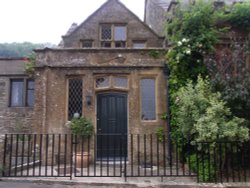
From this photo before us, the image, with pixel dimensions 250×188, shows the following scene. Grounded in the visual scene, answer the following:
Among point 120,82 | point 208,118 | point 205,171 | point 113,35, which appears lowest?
point 205,171

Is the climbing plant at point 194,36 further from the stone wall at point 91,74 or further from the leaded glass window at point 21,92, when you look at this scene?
the leaded glass window at point 21,92

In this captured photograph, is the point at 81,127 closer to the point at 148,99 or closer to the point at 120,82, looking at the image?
the point at 120,82

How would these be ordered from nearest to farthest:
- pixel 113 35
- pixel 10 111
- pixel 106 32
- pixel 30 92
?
1. pixel 113 35
2. pixel 106 32
3. pixel 30 92
4. pixel 10 111

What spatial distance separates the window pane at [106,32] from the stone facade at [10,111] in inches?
204

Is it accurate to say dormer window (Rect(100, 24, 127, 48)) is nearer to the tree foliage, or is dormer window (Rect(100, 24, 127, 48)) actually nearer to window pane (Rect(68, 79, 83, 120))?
window pane (Rect(68, 79, 83, 120))

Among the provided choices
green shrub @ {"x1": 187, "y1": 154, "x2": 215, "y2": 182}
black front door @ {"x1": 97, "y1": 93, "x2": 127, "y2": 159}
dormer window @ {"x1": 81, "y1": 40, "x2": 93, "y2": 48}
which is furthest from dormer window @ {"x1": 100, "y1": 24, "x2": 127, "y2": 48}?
green shrub @ {"x1": 187, "y1": 154, "x2": 215, "y2": 182}

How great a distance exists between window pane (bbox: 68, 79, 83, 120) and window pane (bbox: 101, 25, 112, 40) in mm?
5771

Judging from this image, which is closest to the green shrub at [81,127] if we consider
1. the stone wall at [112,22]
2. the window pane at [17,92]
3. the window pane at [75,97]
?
the window pane at [75,97]

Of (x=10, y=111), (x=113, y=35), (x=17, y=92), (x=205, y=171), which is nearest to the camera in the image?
(x=205, y=171)

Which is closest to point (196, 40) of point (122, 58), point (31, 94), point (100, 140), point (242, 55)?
point (242, 55)

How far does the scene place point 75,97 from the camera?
489 inches

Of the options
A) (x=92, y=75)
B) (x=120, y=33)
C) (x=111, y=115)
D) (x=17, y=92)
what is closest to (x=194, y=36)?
(x=92, y=75)

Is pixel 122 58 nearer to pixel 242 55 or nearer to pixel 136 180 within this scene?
pixel 242 55

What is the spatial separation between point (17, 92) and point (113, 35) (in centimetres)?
679
